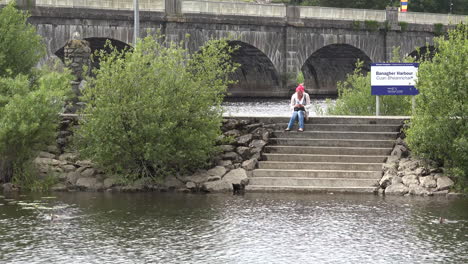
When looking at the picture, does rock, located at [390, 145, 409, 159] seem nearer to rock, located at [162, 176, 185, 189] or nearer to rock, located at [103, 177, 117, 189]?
rock, located at [162, 176, 185, 189]

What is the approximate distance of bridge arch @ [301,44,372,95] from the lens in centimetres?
7481

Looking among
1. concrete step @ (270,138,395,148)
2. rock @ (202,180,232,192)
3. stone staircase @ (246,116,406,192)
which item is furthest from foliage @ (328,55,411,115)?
rock @ (202,180,232,192)

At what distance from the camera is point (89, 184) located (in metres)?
24.3

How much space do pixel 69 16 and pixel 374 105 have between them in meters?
23.5

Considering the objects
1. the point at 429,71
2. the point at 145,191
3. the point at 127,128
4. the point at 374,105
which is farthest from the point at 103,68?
the point at 374,105

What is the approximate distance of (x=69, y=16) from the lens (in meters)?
50.3

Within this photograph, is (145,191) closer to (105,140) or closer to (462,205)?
(105,140)

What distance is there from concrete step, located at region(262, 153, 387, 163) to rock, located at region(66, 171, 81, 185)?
4.57 meters

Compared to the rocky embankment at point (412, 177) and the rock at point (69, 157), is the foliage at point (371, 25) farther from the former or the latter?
the rock at point (69, 157)

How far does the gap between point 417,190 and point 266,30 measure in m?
39.2

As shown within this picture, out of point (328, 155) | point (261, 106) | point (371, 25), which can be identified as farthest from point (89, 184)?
point (371, 25)

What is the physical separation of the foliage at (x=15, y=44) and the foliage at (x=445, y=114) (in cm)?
1064

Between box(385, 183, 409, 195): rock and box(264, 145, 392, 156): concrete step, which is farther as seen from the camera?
box(264, 145, 392, 156): concrete step

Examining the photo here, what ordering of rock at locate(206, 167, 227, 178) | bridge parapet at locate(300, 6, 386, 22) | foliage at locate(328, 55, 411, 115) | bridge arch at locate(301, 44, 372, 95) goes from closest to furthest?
rock at locate(206, 167, 227, 178) → foliage at locate(328, 55, 411, 115) → bridge parapet at locate(300, 6, 386, 22) → bridge arch at locate(301, 44, 372, 95)
